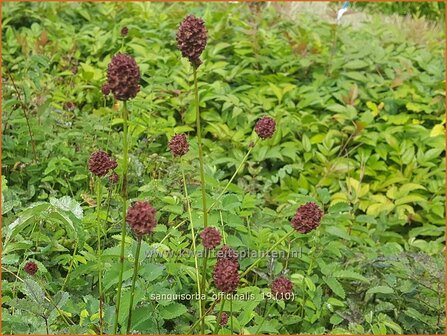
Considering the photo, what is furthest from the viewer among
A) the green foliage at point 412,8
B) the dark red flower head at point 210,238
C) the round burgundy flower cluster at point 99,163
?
the green foliage at point 412,8

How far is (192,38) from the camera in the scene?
4.32 ft

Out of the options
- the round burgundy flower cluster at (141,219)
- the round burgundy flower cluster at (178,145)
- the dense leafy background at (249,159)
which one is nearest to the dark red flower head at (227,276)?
the round burgundy flower cluster at (141,219)

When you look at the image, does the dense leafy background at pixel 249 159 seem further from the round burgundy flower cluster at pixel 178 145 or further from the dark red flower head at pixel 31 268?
the round burgundy flower cluster at pixel 178 145

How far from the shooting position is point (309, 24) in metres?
4.24

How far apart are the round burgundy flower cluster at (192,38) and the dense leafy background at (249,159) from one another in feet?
1.50

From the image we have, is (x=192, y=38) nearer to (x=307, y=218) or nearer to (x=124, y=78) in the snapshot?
(x=124, y=78)

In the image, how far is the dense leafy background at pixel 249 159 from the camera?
1.78 meters

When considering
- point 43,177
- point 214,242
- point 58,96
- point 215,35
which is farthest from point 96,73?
point 214,242

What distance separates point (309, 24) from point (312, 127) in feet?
4.55

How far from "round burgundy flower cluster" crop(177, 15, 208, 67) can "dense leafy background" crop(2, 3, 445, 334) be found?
457 millimetres

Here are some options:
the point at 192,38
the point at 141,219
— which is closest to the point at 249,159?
the point at 192,38

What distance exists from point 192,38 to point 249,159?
1.56 meters

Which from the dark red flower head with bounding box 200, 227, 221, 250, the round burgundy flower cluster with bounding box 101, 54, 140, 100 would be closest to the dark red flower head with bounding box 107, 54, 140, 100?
the round burgundy flower cluster with bounding box 101, 54, 140, 100

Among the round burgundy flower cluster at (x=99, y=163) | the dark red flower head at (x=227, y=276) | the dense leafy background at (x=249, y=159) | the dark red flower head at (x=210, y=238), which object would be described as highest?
the round burgundy flower cluster at (x=99, y=163)
